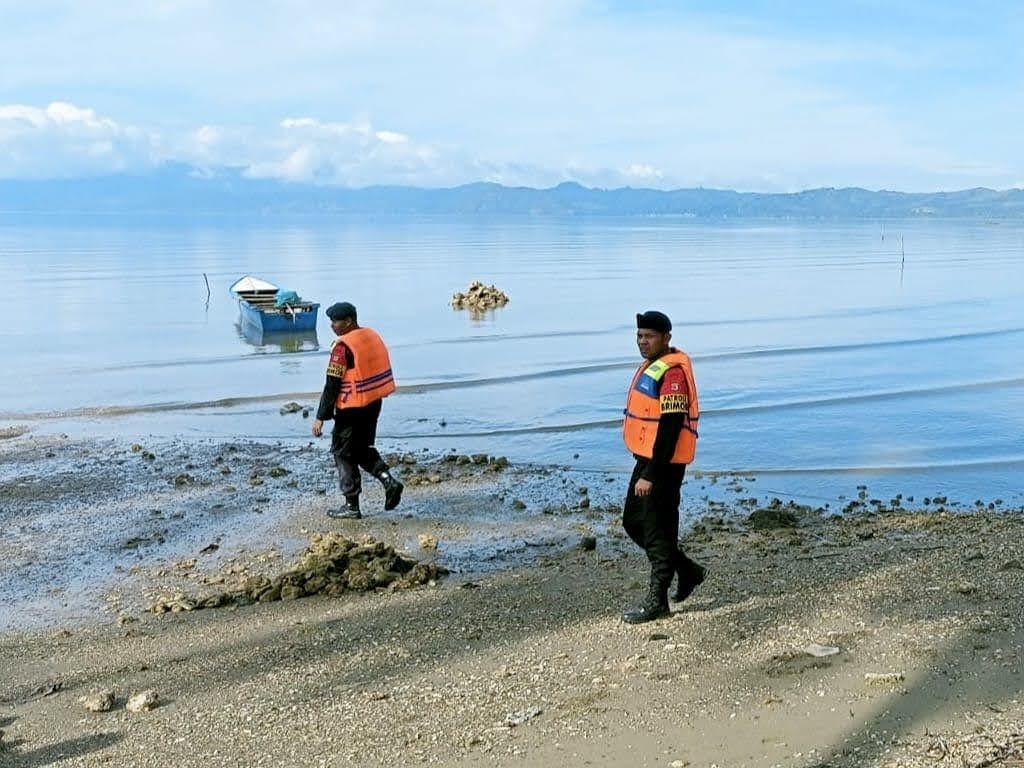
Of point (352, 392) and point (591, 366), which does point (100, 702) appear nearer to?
point (352, 392)

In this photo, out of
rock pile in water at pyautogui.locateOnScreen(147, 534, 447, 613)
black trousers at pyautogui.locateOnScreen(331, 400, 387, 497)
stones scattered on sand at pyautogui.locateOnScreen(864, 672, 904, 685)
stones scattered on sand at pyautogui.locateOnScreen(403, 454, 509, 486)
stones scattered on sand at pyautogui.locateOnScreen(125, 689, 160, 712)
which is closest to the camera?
stones scattered on sand at pyautogui.locateOnScreen(864, 672, 904, 685)

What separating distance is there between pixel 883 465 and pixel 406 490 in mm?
6421

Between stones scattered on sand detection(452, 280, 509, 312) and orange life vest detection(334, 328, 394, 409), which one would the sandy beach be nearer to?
orange life vest detection(334, 328, 394, 409)

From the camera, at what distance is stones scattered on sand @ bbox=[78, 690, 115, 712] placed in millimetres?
5969

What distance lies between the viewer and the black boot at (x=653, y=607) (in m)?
6.77

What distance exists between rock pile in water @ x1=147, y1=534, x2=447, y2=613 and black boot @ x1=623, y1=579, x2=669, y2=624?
7.03 ft

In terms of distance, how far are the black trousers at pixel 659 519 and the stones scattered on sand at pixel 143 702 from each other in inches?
116

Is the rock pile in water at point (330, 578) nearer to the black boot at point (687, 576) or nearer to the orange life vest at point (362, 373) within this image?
the orange life vest at point (362, 373)

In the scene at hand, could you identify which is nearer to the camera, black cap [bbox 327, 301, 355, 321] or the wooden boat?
black cap [bbox 327, 301, 355, 321]

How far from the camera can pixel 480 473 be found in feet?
43.3

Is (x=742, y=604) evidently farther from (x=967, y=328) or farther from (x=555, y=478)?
(x=967, y=328)

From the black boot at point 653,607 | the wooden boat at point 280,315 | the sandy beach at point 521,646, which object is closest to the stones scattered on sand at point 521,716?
the sandy beach at point 521,646

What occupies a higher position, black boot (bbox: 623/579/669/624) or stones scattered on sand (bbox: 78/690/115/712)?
black boot (bbox: 623/579/669/624)

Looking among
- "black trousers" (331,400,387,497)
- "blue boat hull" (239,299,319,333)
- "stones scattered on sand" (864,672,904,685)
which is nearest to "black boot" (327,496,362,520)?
"black trousers" (331,400,387,497)
